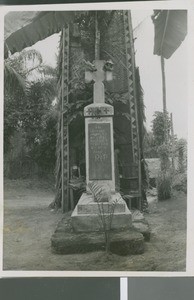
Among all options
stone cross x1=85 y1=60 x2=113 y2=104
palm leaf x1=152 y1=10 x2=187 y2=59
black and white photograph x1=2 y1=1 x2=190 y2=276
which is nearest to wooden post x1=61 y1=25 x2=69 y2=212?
black and white photograph x1=2 y1=1 x2=190 y2=276

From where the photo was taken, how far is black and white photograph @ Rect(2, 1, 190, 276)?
9.03ft

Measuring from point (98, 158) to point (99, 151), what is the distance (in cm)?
3

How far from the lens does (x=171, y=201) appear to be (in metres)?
2.77

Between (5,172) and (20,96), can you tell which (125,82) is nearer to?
(20,96)

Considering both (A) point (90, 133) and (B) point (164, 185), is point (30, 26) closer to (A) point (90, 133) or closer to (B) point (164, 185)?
(A) point (90, 133)

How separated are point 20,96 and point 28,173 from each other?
1.20 feet

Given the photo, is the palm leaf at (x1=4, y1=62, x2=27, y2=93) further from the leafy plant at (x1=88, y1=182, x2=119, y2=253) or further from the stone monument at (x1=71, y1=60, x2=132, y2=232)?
the leafy plant at (x1=88, y1=182, x2=119, y2=253)

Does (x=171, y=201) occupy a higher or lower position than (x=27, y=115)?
lower

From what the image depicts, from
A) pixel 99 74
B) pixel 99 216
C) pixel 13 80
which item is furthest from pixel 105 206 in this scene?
pixel 13 80

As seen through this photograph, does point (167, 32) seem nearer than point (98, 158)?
Yes

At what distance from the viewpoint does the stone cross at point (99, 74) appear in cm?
278

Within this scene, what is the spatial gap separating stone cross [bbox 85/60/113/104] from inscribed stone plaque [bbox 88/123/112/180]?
0.45 feet

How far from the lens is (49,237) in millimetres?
2775

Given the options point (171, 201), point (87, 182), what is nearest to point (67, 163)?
point (87, 182)
